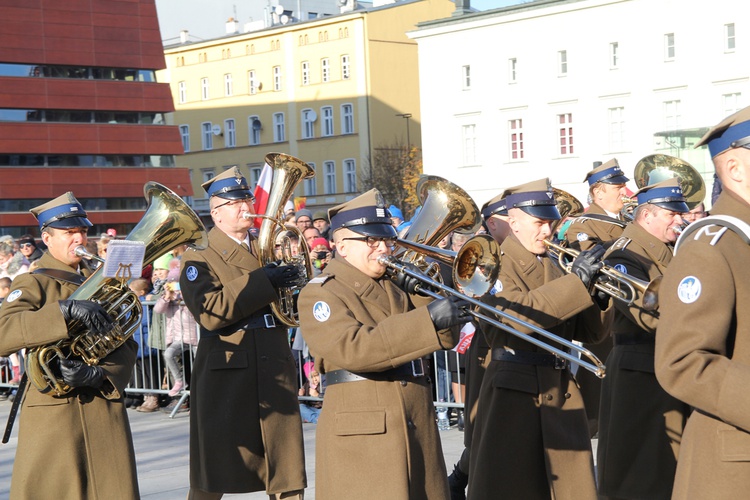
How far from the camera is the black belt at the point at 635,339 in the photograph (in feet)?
24.1

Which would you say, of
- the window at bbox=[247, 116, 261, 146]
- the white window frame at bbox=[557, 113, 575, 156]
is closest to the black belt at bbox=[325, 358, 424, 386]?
the white window frame at bbox=[557, 113, 575, 156]

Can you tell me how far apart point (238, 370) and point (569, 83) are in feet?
155

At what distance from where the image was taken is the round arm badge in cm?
407

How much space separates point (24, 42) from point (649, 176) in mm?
50998

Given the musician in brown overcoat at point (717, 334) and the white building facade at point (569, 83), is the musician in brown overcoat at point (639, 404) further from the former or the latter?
the white building facade at point (569, 83)

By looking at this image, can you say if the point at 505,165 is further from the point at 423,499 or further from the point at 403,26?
the point at 423,499

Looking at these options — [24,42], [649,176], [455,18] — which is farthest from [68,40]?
[649,176]

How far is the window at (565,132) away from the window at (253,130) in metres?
25.1

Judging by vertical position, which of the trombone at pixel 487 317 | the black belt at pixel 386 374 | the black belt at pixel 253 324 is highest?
the trombone at pixel 487 317

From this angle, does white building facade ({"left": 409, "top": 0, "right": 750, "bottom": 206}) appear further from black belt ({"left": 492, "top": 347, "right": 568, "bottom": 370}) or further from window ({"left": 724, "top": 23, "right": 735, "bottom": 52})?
black belt ({"left": 492, "top": 347, "right": 568, "bottom": 370})

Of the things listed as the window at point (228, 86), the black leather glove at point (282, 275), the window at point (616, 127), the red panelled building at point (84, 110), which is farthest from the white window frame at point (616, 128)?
the black leather glove at point (282, 275)

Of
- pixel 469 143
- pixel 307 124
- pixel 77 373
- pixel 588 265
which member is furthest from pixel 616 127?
pixel 77 373

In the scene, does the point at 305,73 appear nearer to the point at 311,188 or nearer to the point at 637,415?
the point at 311,188

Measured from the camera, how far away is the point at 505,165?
56188 mm
